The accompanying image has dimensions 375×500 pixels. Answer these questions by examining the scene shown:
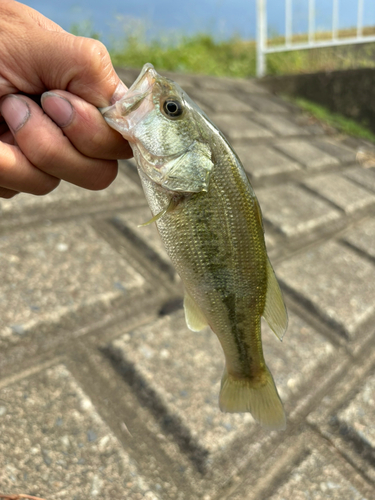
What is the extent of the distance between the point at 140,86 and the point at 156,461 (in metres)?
1.08

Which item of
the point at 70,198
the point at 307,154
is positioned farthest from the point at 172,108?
the point at 307,154

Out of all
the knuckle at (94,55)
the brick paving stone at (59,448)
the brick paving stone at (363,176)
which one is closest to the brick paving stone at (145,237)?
the brick paving stone at (59,448)

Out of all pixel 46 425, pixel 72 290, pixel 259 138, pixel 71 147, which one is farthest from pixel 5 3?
pixel 259 138

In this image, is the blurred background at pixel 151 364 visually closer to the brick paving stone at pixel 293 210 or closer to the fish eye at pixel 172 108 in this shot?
the brick paving stone at pixel 293 210

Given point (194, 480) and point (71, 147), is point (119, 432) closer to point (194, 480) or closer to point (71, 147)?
point (194, 480)

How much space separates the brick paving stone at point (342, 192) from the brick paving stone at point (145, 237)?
1.53 metres

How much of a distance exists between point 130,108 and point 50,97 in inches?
7.6

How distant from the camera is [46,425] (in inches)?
48.8

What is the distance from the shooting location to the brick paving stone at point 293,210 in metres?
2.57

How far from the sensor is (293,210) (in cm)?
275

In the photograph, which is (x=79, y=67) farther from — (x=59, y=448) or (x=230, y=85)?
(x=230, y=85)

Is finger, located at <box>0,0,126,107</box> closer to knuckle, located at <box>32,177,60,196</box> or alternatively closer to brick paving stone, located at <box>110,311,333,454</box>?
→ knuckle, located at <box>32,177,60,196</box>

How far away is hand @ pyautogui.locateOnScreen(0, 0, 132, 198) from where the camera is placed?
0.95 m

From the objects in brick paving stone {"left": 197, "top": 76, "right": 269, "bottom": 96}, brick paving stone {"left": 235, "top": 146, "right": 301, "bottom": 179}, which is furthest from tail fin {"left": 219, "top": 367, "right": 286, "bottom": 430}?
brick paving stone {"left": 197, "top": 76, "right": 269, "bottom": 96}
